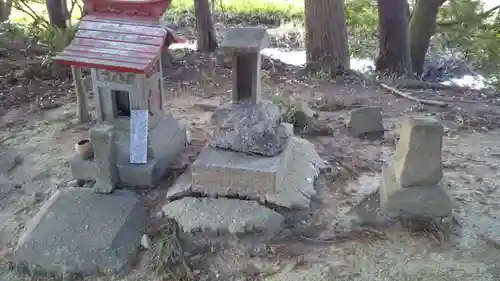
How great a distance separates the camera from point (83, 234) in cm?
471

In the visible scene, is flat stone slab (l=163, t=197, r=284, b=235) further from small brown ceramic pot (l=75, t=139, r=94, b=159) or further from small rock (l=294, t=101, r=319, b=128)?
small rock (l=294, t=101, r=319, b=128)

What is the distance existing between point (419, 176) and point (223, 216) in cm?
181

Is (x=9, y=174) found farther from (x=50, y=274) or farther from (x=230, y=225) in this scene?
(x=230, y=225)

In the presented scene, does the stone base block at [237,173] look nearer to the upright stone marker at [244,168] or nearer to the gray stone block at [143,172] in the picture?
the upright stone marker at [244,168]

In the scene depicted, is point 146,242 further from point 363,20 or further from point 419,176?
point 363,20

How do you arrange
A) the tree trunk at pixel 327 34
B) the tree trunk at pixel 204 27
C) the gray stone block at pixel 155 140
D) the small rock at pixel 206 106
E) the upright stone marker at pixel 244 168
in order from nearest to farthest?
the upright stone marker at pixel 244 168 < the gray stone block at pixel 155 140 < the small rock at pixel 206 106 < the tree trunk at pixel 327 34 < the tree trunk at pixel 204 27

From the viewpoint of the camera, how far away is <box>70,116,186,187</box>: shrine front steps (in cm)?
529

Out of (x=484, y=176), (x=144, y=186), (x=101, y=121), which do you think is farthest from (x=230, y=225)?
(x=484, y=176)

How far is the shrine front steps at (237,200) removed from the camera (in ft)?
15.2

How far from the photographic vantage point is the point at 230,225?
15.1 ft

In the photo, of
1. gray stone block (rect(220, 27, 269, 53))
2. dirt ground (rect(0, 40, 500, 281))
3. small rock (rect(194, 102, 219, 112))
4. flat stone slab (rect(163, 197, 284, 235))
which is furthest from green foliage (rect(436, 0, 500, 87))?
flat stone slab (rect(163, 197, 284, 235))

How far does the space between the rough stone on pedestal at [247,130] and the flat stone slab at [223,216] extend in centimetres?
54

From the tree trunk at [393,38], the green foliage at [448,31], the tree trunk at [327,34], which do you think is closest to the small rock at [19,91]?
the green foliage at [448,31]

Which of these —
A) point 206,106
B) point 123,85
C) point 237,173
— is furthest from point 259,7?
point 237,173
